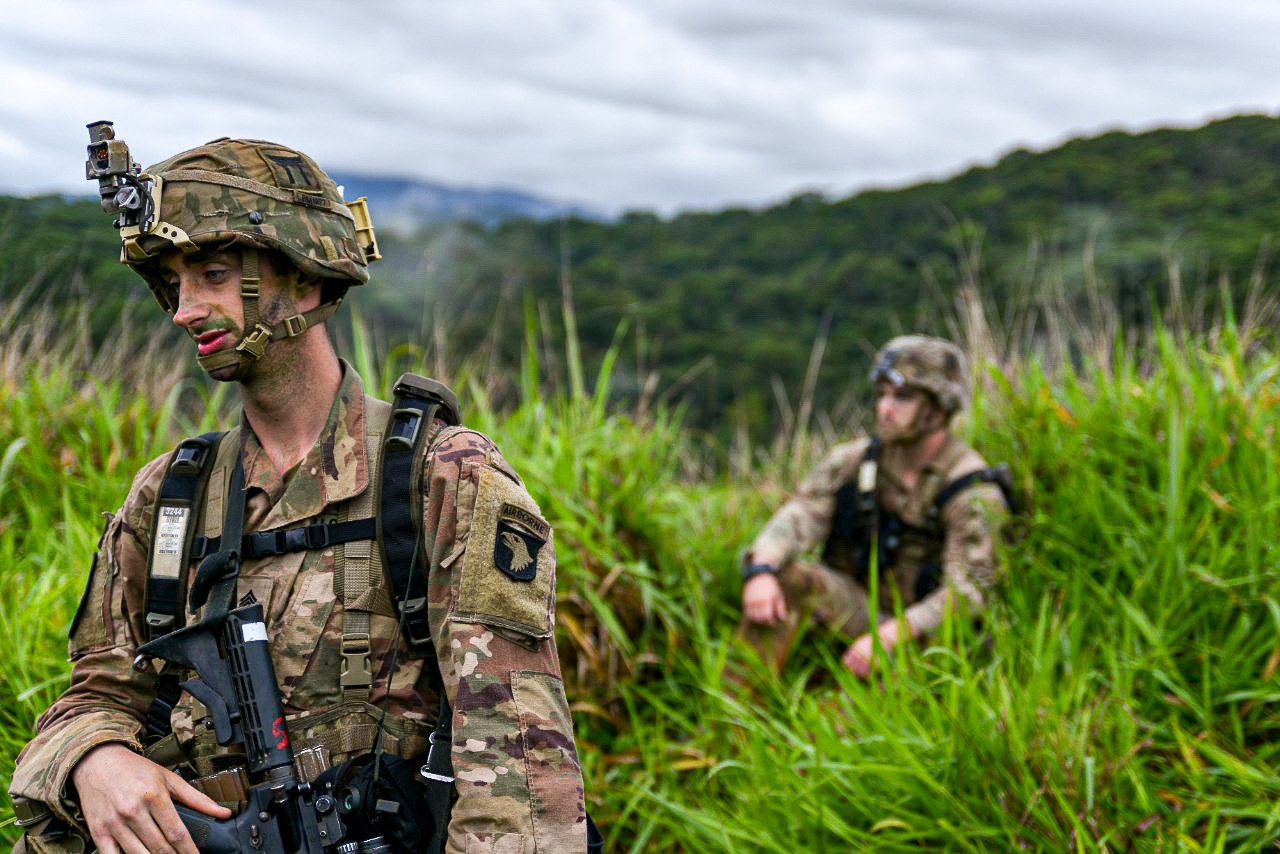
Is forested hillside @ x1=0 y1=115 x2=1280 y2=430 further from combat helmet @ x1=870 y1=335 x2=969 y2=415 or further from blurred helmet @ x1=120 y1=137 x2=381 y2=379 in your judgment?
blurred helmet @ x1=120 y1=137 x2=381 y2=379

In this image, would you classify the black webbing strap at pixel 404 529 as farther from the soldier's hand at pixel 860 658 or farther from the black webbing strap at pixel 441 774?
the soldier's hand at pixel 860 658

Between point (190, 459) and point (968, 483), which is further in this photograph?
point (968, 483)

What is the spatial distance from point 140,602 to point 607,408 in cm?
331

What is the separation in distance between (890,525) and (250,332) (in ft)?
10.9

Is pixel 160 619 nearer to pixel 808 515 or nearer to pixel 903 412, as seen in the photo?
pixel 808 515

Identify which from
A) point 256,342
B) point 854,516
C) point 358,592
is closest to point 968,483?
point 854,516

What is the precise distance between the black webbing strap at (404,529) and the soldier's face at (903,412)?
3002mm

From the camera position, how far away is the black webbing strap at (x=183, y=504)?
218 centimetres

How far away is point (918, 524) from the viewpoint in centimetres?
480

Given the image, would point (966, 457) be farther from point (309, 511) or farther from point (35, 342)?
point (35, 342)

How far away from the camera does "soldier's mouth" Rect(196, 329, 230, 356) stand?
2.10m

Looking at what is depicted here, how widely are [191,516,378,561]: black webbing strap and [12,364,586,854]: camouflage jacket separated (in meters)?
0.02

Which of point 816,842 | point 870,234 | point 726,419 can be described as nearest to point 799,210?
point 870,234

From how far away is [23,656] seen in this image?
3340 millimetres
